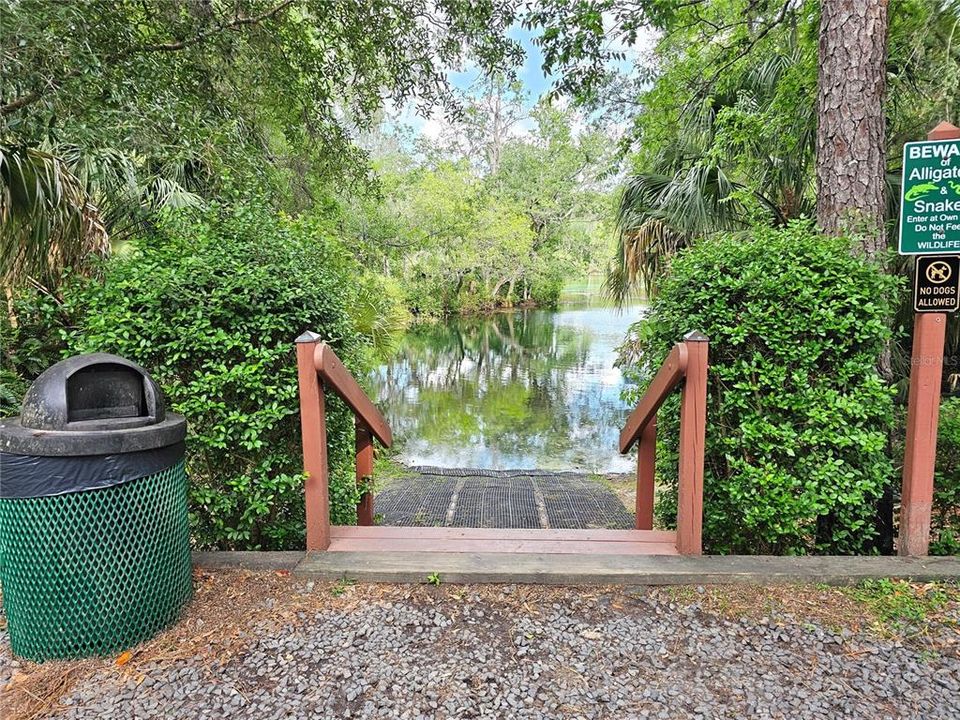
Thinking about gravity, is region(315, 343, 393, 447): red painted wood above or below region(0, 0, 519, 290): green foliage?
below

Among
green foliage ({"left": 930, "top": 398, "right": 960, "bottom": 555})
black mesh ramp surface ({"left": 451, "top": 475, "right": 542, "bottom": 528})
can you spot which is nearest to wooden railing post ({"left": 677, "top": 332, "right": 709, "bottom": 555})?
green foliage ({"left": 930, "top": 398, "right": 960, "bottom": 555})

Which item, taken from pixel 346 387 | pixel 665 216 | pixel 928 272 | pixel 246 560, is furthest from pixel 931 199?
pixel 665 216

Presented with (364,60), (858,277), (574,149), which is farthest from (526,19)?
(574,149)

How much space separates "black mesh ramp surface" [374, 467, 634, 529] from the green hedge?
5.94ft

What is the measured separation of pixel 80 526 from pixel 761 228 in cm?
301

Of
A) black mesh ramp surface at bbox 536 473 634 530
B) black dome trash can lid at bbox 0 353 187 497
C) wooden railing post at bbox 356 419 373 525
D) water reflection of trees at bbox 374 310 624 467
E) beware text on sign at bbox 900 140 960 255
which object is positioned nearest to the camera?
black dome trash can lid at bbox 0 353 187 497

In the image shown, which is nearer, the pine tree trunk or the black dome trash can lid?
the black dome trash can lid

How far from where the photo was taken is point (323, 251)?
3.66m

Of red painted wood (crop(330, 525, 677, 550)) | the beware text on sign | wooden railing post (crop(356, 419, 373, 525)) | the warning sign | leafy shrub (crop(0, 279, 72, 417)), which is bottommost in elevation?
red painted wood (crop(330, 525, 677, 550))

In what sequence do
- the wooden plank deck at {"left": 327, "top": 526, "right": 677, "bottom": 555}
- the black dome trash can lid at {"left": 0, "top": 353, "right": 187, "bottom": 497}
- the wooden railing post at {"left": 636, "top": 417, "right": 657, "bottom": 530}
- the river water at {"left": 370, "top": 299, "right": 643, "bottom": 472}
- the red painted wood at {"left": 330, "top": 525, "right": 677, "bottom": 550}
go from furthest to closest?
the river water at {"left": 370, "top": 299, "right": 643, "bottom": 472} → the wooden railing post at {"left": 636, "top": 417, "right": 657, "bottom": 530} → the red painted wood at {"left": 330, "top": 525, "right": 677, "bottom": 550} → the wooden plank deck at {"left": 327, "top": 526, "right": 677, "bottom": 555} → the black dome trash can lid at {"left": 0, "top": 353, "right": 187, "bottom": 497}

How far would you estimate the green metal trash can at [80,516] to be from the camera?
172 centimetres

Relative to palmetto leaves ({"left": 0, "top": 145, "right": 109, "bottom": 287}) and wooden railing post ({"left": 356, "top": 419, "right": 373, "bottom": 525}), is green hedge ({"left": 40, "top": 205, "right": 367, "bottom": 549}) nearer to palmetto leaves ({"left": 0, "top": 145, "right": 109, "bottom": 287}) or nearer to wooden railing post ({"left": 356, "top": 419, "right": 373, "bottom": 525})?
palmetto leaves ({"left": 0, "top": 145, "right": 109, "bottom": 287})

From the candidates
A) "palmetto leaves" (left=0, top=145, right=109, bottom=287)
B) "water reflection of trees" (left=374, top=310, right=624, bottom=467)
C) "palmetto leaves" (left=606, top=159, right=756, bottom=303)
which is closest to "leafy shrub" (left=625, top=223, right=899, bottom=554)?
"palmetto leaves" (left=606, top=159, right=756, bottom=303)

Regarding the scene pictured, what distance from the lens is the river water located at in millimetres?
7746
